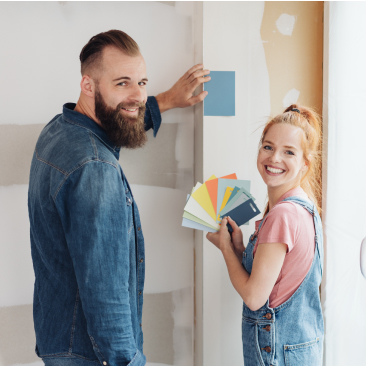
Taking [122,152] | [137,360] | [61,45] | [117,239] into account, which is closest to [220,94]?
[122,152]

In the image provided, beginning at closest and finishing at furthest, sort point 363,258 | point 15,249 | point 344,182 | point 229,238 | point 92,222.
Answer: point 92,222 < point 363,258 < point 229,238 < point 344,182 < point 15,249

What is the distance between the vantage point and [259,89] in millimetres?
1790

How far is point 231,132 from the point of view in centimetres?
179

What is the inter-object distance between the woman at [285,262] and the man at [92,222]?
1.41 feet

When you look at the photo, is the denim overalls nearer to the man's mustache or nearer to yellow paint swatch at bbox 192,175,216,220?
yellow paint swatch at bbox 192,175,216,220

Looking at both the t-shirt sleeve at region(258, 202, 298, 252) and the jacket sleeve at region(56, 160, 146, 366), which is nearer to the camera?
the jacket sleeve at region(56, 160, 146, 366)

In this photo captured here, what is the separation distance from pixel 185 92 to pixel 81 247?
0.93 meters

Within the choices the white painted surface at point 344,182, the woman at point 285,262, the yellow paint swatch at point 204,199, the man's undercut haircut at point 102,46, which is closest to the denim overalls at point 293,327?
the woman at point 285,262

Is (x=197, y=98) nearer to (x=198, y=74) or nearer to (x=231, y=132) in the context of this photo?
(x=198, y=74)

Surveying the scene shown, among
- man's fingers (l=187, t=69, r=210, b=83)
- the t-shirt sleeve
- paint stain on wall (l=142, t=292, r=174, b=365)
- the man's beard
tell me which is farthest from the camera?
paint stain on wall (l=142, t=292, r=174, b=365)

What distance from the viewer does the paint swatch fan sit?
5.11 feet

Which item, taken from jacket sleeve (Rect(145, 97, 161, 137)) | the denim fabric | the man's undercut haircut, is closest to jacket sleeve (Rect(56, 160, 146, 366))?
the denim fabric

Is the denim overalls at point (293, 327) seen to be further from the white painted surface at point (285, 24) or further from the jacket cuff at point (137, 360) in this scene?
the white painted surface at point (285, 24)

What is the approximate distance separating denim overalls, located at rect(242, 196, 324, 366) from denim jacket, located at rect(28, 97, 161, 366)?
17.0 inches
